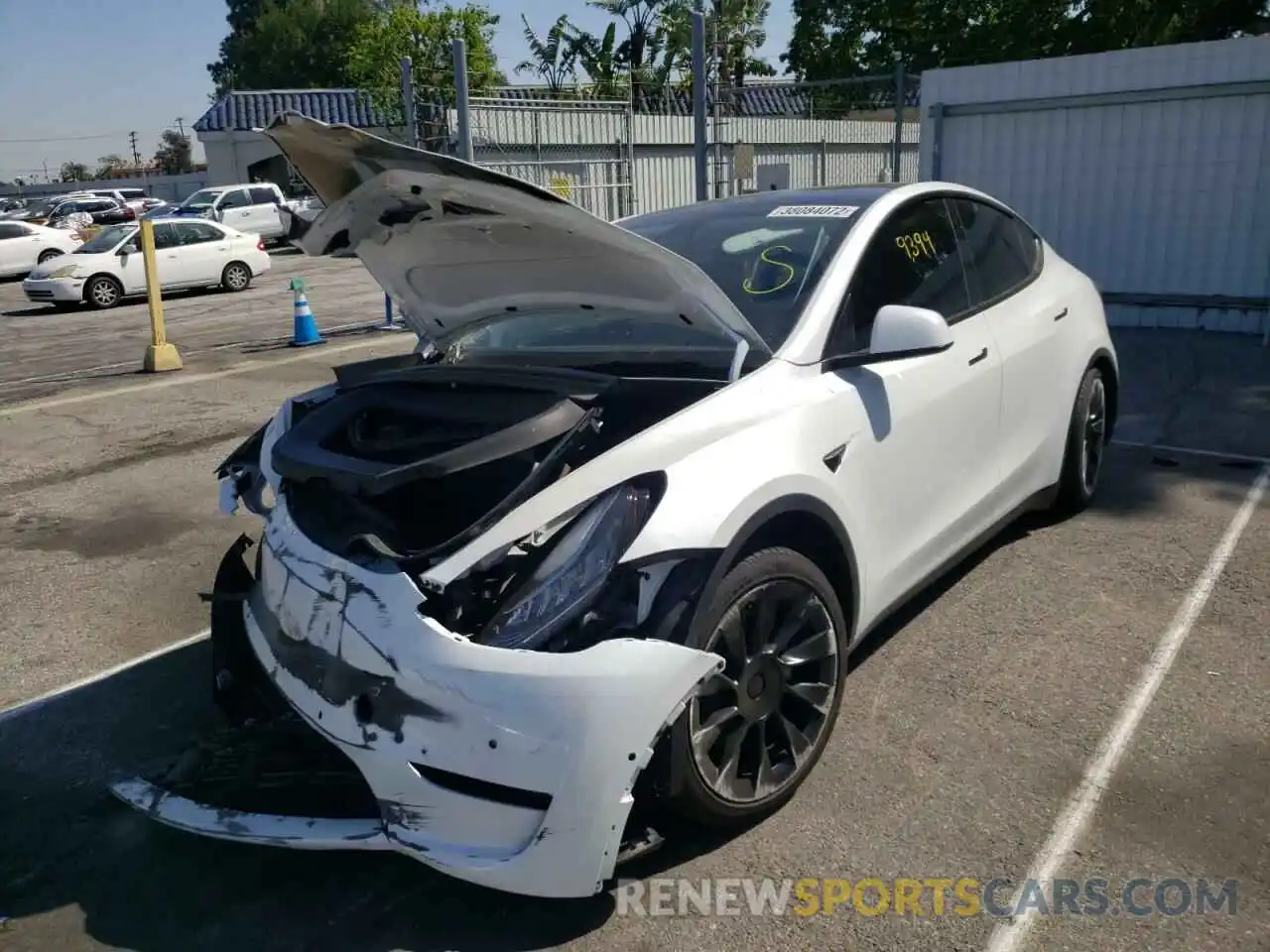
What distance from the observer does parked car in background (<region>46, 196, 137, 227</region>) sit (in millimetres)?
34750

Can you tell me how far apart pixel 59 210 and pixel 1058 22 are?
30.6 m

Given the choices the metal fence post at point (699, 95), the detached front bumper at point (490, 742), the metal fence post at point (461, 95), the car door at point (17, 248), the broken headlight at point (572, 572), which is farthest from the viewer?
the car door at point (17, 248)

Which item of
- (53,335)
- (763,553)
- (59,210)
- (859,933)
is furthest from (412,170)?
(59,210)

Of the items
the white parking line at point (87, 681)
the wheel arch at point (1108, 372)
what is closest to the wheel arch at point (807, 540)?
the wheel arch at point (1108, 372)

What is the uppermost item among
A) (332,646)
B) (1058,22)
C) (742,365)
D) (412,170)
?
(1058,22)

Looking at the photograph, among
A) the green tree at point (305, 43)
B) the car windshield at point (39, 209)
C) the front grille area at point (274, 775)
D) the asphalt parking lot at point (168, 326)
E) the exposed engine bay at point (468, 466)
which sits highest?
the green tree at point (305, 43)

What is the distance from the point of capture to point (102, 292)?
19.0 metres

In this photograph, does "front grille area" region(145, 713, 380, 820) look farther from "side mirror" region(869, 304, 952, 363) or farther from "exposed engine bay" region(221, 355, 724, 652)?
"side mirror" region(869, 304, 952, 363)

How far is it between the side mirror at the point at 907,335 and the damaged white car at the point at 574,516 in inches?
0.5

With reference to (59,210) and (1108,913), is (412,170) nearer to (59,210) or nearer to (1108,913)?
(1108,913)

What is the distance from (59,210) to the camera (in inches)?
1420

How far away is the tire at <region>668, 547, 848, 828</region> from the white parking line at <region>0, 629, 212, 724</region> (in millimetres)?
2527

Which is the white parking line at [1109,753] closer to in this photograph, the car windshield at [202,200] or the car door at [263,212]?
the car door at [263,212]

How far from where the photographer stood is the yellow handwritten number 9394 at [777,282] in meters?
3.70
